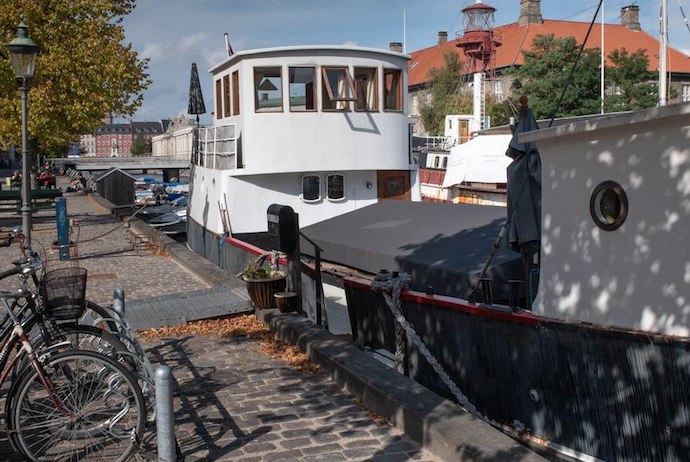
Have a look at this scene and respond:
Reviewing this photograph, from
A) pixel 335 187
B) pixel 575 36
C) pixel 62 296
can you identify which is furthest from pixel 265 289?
pixel 575 36

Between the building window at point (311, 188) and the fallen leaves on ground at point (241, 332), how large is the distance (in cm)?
741

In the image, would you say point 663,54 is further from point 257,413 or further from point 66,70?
point 66,70

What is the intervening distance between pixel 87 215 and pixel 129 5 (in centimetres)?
963

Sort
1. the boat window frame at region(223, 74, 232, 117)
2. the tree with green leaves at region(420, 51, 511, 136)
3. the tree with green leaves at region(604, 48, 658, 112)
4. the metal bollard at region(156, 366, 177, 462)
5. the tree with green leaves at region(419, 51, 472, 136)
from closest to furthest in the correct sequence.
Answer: the metal bollard at region(156, 366, 177, 462) → the boat window frame at region(223, 74, 232, 117) → the tree with green leaves at region(604, 48, 658, 112) → the tree with green leaves at region(420, 51, 511, 136) → the tree with green leaves at region(419, 51, 472, 136)

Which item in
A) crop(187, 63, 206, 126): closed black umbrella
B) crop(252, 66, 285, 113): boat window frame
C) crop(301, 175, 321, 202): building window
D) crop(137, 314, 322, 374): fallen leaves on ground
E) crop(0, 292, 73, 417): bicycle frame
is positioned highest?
crop(187, 63, 206, 126): closed black umbrella

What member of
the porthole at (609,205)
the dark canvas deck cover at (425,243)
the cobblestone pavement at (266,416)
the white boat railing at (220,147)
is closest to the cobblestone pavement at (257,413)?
the cobblestone pavement at (266,416)

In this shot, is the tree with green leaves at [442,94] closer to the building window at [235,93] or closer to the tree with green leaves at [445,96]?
the tree with green leaves at [445,96]

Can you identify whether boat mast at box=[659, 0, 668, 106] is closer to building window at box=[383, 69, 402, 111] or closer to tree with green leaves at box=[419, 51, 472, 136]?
building window at box=[383, 69, 402, 111]

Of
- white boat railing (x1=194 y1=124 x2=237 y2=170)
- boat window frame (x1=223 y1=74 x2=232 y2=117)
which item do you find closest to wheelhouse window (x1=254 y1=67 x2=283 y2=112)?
white boat railing (x1=194 y1=124 x2=237 y2=170)

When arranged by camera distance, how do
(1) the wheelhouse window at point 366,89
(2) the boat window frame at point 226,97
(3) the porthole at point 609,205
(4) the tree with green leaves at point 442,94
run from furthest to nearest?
(4) the tree with green leaves at point 442,94
(2) the boat window frame at point 226,97
(1) the wheelhouse window at point 366,89
(3) the porthole at point 609,205

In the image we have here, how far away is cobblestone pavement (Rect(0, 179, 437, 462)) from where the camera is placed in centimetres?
510

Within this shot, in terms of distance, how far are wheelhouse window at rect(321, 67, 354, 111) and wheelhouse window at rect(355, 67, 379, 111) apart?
16.0 inches

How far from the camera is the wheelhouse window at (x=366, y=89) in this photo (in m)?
16.6

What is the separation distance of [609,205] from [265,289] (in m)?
4.47
